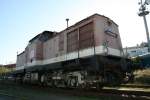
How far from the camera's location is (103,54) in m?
8.59

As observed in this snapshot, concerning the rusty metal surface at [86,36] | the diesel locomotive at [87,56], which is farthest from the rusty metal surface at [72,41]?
the rusty metal surface at [86,36]

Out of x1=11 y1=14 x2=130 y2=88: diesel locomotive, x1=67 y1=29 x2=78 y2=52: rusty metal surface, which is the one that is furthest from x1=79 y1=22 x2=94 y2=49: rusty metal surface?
x1=67 y1=29 x2=78 y2=52: rusty metal surface

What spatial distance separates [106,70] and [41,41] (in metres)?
6.86

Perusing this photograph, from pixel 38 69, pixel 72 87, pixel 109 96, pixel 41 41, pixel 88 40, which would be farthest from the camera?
pixel 41 41

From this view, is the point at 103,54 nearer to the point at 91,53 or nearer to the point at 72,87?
the point at 91,53

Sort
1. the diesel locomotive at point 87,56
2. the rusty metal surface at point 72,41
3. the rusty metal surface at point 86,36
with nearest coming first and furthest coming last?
the diesel locomotive at point 87,56 < the rusty metal surface at point 86,36 < the rusty metal surface at point 72,41

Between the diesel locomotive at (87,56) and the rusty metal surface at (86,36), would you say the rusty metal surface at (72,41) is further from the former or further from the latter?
the rusty metal surface at (86,36)

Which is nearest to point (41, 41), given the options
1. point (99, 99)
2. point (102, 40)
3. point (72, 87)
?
point (72, 87)

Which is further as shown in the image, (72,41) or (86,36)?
(72,41)

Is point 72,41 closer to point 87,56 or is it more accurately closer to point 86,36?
point 86,36

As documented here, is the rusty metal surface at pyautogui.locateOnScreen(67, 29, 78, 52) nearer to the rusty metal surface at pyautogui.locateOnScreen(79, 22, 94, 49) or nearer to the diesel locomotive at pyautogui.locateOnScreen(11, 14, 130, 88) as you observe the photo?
the diesel locomotive at pyautogui.locateOnScreen(11, 14, 130, 88)

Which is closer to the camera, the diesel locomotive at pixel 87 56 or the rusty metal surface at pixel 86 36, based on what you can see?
the diesel locomotive at pixel 87 56

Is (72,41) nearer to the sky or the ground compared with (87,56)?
nearer to the sky

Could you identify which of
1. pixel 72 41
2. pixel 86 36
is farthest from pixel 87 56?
pixel 72 41
